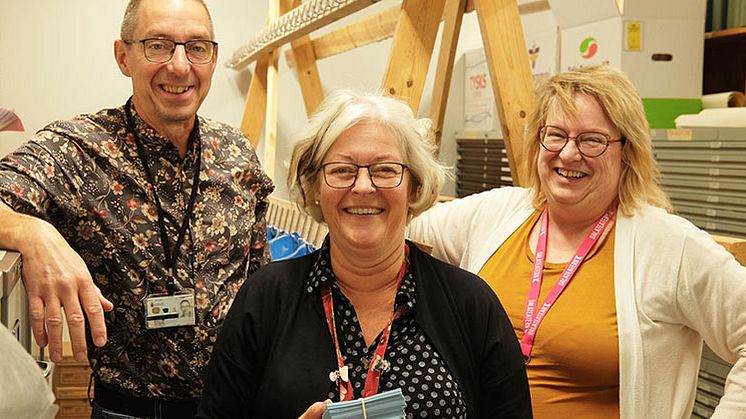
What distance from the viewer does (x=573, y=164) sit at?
7.04 feet

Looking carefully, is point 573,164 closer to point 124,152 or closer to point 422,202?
point 422,202

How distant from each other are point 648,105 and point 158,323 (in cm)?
242

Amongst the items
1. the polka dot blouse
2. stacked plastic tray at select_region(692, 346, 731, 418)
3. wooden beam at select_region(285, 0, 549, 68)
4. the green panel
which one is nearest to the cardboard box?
the green panel

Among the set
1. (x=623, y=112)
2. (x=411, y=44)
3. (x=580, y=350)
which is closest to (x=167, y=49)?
(x=411, y=44)

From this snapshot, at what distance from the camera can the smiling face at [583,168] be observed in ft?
7.00

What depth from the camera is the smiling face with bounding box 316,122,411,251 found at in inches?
67.4

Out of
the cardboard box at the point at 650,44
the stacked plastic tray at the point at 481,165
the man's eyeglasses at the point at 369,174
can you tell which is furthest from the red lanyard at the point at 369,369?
the stacked plastic tray at the point at 481,165

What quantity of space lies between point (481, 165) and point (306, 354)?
4158 mm

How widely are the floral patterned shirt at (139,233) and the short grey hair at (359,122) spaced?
344 millimetres

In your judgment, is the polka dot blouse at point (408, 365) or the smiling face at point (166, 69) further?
the smiling face at point (166, 69)

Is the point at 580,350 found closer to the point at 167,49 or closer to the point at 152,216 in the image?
the point at 152,216

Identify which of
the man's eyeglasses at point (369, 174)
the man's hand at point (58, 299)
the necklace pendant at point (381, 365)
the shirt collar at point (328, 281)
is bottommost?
the necklace pendant at point (381, 365)

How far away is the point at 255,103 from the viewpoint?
5438 mm

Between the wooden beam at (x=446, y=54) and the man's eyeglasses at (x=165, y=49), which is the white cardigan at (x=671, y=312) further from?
the man's eyeglasses at (x=165, y=49)
